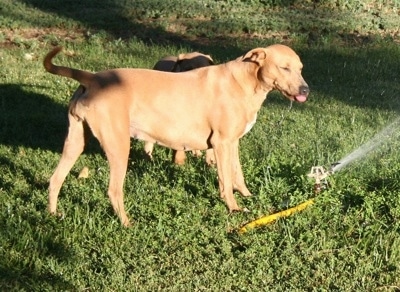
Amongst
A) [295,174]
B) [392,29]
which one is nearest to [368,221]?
[295,174]

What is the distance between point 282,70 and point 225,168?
99 centimetres

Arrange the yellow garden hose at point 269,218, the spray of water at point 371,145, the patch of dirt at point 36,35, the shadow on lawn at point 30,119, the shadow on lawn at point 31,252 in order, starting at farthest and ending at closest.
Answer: the patch of dirt at point 36,35
the shadow on lawn at point 30,119
the spray of water at point 371,145
the yellow garden hose at point 269,218
the shadow on lawn at point 31,252

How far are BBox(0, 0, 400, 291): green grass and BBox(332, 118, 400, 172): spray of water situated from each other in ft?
0.25

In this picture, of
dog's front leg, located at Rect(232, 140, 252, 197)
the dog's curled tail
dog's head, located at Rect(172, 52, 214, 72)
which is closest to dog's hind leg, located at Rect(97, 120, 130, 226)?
the dog's curled tail

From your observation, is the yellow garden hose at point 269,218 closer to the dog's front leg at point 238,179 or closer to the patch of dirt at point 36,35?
the dog's front leg at point 238,179

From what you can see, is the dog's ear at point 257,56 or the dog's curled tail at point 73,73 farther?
the dog's ear at point 257,56

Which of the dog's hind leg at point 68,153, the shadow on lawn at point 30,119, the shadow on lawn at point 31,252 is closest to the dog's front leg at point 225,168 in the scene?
the dog's hind leg at point 68,153

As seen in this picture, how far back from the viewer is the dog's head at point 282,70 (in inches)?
246

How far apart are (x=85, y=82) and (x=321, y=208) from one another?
2.22m

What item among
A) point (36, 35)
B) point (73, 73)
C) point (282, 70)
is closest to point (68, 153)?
point (73, 73)

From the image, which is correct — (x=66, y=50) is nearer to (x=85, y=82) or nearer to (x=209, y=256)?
(x=85, y=82)

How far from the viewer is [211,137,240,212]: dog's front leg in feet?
21.2

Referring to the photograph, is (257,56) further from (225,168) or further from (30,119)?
(30,119)

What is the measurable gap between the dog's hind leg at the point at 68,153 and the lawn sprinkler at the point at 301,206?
60.3 inches
